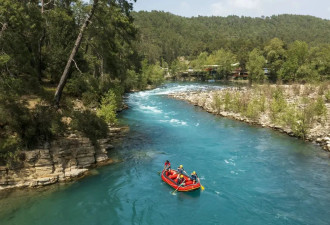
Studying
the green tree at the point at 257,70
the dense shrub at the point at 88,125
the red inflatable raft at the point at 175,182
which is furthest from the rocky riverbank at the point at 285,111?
the green tree at the point at 257,70

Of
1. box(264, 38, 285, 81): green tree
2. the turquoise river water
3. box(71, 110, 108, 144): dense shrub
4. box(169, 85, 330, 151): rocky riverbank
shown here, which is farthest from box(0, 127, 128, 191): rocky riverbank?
box(264, 38, 285, 81): green tree

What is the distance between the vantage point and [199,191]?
793 inches

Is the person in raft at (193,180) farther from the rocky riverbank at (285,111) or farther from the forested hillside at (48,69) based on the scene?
the rocky riverbank at (285,111)

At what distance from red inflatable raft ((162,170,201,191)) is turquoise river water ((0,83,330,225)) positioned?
1.36 feet

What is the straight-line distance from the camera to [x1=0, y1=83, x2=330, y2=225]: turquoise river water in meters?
16.8

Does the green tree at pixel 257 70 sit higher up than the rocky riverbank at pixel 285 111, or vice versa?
the green tree at pixel 257 70

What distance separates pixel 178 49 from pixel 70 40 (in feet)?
475

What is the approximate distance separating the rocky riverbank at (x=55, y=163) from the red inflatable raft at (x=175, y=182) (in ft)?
19.4

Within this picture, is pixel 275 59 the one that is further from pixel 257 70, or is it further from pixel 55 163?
pixel 55 163

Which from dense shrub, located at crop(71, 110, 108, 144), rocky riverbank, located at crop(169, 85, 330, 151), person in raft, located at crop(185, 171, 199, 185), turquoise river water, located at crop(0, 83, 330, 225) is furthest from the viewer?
rocky riverbank, located at crop(169, 85, 330, 151)

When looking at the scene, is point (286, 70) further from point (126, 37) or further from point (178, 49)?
point (178, 49)

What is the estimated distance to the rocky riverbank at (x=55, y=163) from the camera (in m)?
18.8

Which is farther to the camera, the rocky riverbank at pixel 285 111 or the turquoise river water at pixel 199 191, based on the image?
the rocky riverbank at pixel 285 111

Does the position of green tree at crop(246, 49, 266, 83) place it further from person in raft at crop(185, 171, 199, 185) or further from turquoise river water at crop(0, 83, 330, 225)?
person in raft at crop(185, 171, 199, 185)
